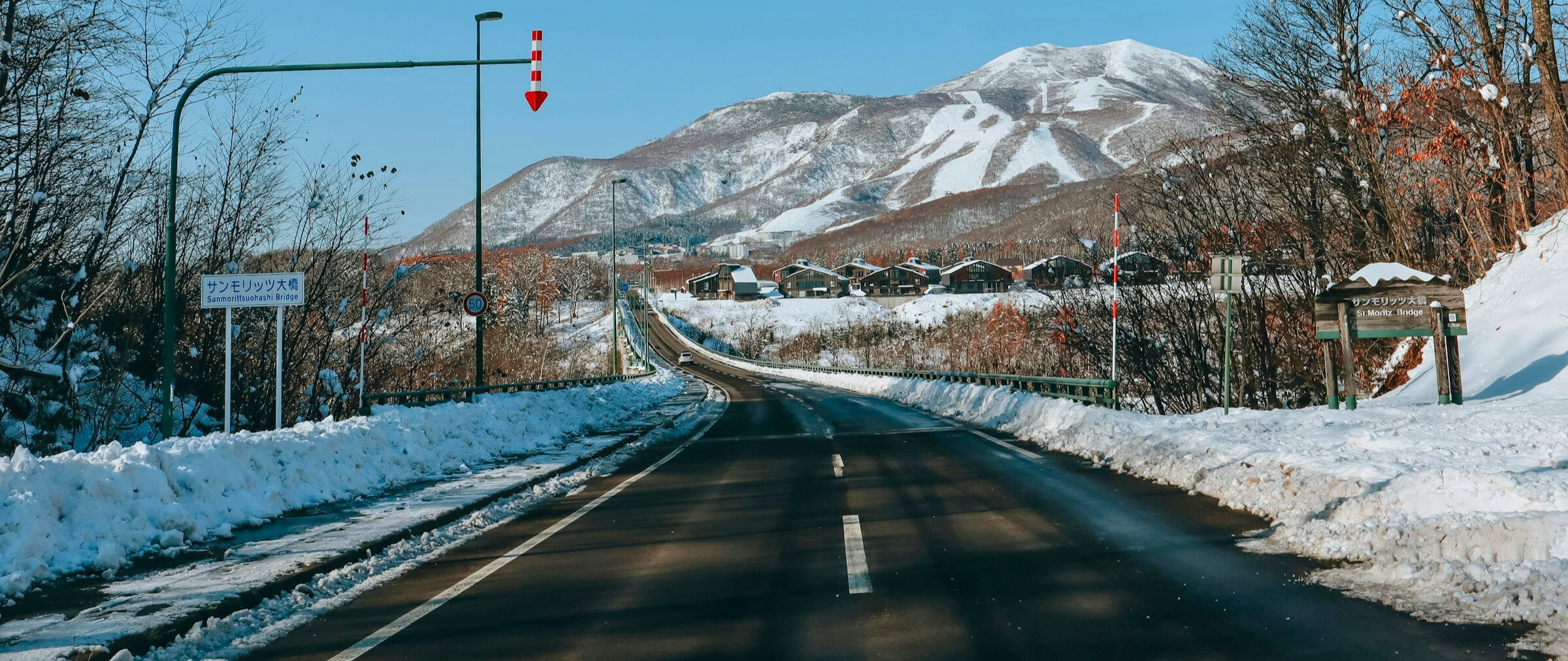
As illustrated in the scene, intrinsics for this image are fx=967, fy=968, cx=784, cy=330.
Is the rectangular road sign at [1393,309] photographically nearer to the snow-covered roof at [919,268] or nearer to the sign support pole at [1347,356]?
the sign support pole at [1347,356]

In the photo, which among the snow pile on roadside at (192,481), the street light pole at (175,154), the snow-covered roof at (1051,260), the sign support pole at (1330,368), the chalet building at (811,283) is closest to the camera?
the snow pile on roadside at (192,481)

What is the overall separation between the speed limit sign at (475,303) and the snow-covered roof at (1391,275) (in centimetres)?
1680

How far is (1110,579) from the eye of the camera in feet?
22.0

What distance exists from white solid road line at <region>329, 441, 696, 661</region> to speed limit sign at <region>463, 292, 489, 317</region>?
11.2 metres

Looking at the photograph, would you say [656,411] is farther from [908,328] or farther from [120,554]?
[908,328]

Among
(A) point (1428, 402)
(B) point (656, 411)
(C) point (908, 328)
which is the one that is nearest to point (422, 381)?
(B) point (656, 411)

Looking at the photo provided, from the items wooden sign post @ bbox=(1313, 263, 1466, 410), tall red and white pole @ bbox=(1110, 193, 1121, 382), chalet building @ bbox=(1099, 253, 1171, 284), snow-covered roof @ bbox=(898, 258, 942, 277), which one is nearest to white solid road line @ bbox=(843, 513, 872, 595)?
wooden sign post @ bbox=(1313, 263, 1466, 410)

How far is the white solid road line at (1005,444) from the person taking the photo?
15.1 meters

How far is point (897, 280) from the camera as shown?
17725 centimetres

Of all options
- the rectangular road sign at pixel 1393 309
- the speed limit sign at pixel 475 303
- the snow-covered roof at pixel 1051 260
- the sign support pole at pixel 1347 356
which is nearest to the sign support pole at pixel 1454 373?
the rectangular road sign at pixel 1393 309

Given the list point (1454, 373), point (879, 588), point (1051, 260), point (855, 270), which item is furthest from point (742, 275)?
point (879, 588)

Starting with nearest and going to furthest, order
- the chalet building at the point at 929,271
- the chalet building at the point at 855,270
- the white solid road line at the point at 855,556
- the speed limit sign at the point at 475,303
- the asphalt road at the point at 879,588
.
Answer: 1. the asphalt road at the point at 879,588
2. the white solid road line at the point at 855,556
3. the speed limit sign at the point at 475,303
4. the chalet building at the point at 929,271
5. the chalet building at the point at 855,270

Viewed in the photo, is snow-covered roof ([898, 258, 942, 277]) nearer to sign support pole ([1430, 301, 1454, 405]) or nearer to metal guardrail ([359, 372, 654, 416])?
metal guardrail ([359, 372, 654, 416])

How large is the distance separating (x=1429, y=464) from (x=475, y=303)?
714 inches
